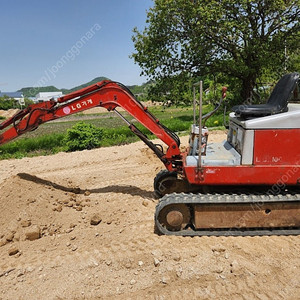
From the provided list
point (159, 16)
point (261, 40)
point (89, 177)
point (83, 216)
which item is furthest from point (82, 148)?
point (261, 40)

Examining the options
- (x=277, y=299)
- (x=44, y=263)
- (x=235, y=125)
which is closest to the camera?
(x=277, y=299)

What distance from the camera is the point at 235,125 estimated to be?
4.30 meters

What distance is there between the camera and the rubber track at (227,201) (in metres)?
3.72

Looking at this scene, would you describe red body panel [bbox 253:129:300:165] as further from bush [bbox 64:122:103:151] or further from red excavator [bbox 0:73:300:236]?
bush [bbox 64:122:103:151]

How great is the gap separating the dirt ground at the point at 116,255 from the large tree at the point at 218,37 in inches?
547

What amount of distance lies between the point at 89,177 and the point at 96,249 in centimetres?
345

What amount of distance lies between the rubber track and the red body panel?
50 cm

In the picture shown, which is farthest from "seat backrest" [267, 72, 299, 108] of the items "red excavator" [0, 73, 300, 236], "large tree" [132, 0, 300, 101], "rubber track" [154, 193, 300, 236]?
"large tree" [132, 0, 300, 101]

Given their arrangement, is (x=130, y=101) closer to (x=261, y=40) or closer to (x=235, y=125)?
(x=235, y=125)

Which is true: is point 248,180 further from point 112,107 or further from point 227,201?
point 112,107

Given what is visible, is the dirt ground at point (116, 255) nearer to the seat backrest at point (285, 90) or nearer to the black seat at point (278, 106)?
the black seat at point (278, 106)

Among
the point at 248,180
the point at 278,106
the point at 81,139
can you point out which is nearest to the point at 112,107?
the point at 248,180

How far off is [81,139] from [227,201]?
27.1 feet

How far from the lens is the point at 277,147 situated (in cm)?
362
